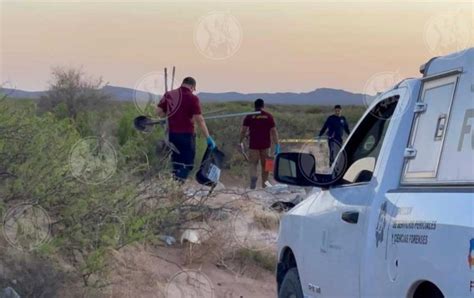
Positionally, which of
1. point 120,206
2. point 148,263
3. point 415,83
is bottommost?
point 148,263

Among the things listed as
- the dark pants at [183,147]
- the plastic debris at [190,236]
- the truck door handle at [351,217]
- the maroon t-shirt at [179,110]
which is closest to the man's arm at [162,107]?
the maroon t-shirt at [179,110]

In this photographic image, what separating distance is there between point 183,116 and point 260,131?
458 cm

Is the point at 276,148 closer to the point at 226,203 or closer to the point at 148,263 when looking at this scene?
the point at 226,203

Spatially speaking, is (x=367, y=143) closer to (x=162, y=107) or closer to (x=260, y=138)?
(x=162, y=107)

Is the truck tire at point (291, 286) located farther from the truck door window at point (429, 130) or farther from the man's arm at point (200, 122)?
the man's arm at point (200, 122)

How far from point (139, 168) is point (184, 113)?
322 centimetres

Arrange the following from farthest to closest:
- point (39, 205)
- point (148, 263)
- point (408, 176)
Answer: point (148, 263) < point (39, 205) < point (408, 176)

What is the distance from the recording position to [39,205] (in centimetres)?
830

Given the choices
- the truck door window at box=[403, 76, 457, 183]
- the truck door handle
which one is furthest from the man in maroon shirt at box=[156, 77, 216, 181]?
the truck door window at box=[403, 76, 457, 183]

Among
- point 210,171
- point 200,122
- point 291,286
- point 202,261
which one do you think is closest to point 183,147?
point 200,122

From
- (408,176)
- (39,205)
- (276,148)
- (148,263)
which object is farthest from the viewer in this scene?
(276,148)

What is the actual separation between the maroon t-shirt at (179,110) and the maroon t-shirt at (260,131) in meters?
4.40

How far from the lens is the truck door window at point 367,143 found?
516 cm

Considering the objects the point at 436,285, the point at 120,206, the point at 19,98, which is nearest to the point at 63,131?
the point at 19,98
